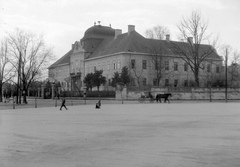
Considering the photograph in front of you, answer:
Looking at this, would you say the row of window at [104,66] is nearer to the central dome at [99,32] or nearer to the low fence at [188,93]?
the central dome at [99,32]

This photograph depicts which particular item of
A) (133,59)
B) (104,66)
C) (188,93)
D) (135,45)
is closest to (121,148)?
(188,93)

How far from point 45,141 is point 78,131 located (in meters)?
2.75

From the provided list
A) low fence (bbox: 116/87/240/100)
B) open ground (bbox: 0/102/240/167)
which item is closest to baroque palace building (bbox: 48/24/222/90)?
low fence (bbox: 116/87/240/100)

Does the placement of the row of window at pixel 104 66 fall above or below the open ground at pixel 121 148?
above

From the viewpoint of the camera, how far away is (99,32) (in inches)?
3770

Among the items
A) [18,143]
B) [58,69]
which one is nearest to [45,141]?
[18,143]

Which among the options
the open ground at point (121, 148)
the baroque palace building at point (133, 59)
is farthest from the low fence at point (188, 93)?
the open ground at point (121, 148)

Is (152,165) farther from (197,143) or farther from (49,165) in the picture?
(197,143)

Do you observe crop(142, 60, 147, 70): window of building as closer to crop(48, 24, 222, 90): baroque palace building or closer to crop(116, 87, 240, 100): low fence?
crop(48, 24, 222, 90): baroque palace building

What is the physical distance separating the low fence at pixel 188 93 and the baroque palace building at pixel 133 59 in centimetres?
1034

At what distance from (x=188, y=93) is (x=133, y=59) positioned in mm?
20310

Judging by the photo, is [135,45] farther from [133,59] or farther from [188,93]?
[188,93]

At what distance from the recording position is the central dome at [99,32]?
95.1 metres

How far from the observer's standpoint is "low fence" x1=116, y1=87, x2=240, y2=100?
5988 centimetres
